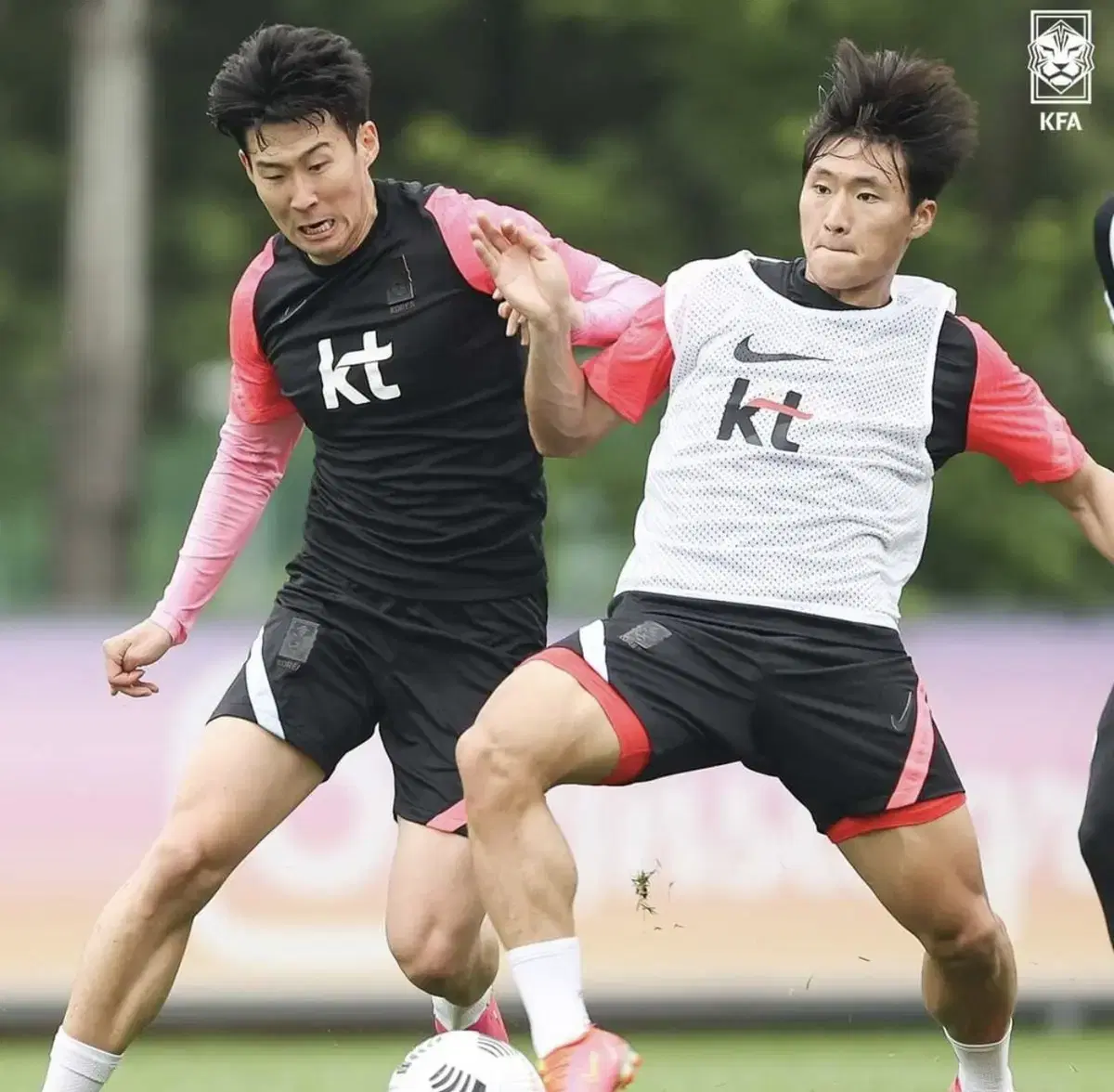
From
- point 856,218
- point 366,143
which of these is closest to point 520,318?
point 856,218

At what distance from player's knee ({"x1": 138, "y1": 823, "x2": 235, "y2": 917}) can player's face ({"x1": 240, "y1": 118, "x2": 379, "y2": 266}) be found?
133cm

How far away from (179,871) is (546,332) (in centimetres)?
142

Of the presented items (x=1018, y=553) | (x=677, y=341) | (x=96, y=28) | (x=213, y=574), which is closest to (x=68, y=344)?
(x=96, y=28)

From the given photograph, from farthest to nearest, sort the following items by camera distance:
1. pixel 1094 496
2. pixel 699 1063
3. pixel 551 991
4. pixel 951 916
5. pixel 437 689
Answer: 1. pixel 699 1063
2. pixel 437 689
3. pixel 1094 496
4. pixel 951 916
5. pixel 551 991

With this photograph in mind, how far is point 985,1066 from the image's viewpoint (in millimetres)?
5371

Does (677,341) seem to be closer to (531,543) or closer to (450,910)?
(531,543)

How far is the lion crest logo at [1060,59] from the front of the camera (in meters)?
11.8

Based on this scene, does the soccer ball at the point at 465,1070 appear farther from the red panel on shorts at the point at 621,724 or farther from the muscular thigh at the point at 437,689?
the muscular thigh at the point at 437,689

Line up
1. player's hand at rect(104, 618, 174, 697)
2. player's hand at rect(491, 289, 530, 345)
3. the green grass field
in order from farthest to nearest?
the green grass field → player's hand at rect(104, 618, 174, 697) → player's hand at rect(491, 289, 530, 345)

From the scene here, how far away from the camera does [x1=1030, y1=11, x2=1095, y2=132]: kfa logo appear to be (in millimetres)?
11898

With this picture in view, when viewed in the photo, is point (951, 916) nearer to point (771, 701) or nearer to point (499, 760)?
point (771, 701)

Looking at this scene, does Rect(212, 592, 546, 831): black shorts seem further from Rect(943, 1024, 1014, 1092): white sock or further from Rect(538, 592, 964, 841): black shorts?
Rect(943, 1024, 1014, 1092): white sock

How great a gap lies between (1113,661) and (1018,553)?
6.31 meters

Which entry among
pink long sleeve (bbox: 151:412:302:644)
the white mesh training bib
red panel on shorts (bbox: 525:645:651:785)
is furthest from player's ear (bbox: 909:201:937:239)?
pink long sleeve (bbox: 151:412:302:644)
